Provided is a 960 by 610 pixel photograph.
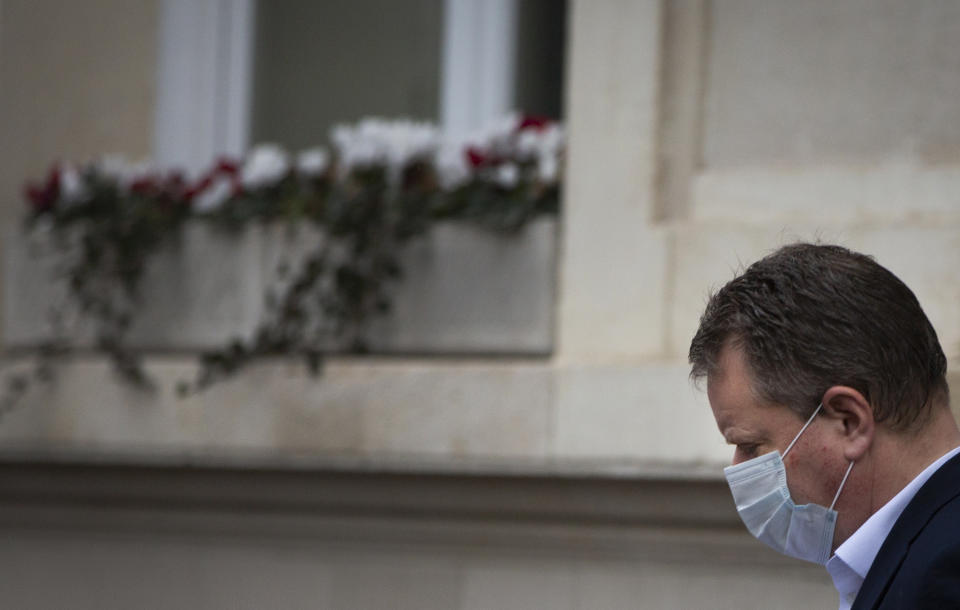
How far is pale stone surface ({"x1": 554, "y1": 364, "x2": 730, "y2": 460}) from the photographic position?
10.6ft

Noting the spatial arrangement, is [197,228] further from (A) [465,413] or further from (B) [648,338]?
(B) [648,338]

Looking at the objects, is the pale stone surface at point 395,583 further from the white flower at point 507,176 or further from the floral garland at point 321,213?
the white flower at point 507,176

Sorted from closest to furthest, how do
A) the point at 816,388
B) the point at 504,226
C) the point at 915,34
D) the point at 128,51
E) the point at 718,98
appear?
the point at 816,388, the point at 915,34, the point at 718,98, the point at 504,226, the point at 128,51

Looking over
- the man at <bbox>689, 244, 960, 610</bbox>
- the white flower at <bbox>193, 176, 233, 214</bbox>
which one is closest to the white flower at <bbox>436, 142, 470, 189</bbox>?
the white flower at <bbox>193, 176, 233, 214</bbox>

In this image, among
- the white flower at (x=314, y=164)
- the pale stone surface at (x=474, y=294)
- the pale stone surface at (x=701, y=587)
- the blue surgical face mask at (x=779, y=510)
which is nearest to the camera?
the blue surgical face mask at (x=779, y=510)

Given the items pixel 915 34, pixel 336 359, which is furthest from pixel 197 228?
pixel 915 34

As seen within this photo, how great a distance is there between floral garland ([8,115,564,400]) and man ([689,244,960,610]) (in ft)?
6.27

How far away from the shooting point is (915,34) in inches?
124

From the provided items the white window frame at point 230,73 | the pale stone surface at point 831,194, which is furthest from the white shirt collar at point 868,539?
the white window frame at point 230,73

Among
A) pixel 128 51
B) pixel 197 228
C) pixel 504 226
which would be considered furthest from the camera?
pixel 128 51

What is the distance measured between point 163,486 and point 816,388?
2544 mm

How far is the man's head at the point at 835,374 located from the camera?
1.61 metres

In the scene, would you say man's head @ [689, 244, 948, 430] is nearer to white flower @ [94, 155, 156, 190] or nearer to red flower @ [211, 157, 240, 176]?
red flower @ [211, 157, 240, 176]

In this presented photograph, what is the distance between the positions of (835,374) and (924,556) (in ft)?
0.83
